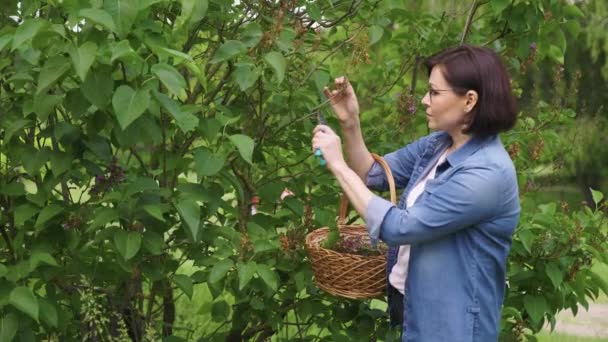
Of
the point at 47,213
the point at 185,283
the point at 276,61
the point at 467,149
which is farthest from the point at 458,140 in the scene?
the point at 47,213

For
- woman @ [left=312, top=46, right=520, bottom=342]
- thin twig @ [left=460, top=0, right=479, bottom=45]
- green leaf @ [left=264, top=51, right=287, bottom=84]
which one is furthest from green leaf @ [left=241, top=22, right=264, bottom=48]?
thin twig @ [left=460, top=0, right=479, bottom=45]

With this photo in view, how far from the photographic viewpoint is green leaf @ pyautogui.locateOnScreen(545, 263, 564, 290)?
11.1ft

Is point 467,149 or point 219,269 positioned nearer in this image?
point 467,149

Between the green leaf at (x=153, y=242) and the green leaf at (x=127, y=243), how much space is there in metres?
0.05

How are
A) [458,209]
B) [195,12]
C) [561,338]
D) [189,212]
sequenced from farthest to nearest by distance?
1. [561,338]
2. [189,212]
3. [195,12]
4. [458,209]

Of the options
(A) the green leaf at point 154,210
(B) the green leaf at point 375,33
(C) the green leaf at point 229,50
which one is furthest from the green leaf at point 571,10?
(A) the green leaf at point 154,210

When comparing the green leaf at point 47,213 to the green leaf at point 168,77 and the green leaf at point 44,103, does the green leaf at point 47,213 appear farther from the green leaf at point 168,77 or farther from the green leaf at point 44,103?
the green leaf at point 168,77

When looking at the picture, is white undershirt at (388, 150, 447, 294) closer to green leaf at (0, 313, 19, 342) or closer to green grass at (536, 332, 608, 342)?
green leaf at (0, 313, 19, 342)

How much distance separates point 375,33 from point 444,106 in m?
0.72

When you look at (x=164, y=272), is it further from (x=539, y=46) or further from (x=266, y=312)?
(x=539, y=46)

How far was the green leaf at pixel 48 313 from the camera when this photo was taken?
10.1ft

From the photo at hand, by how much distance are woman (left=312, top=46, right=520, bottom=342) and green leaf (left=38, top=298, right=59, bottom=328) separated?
1.09 m

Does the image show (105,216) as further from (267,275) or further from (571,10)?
(571,10)

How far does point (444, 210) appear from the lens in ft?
8.13
